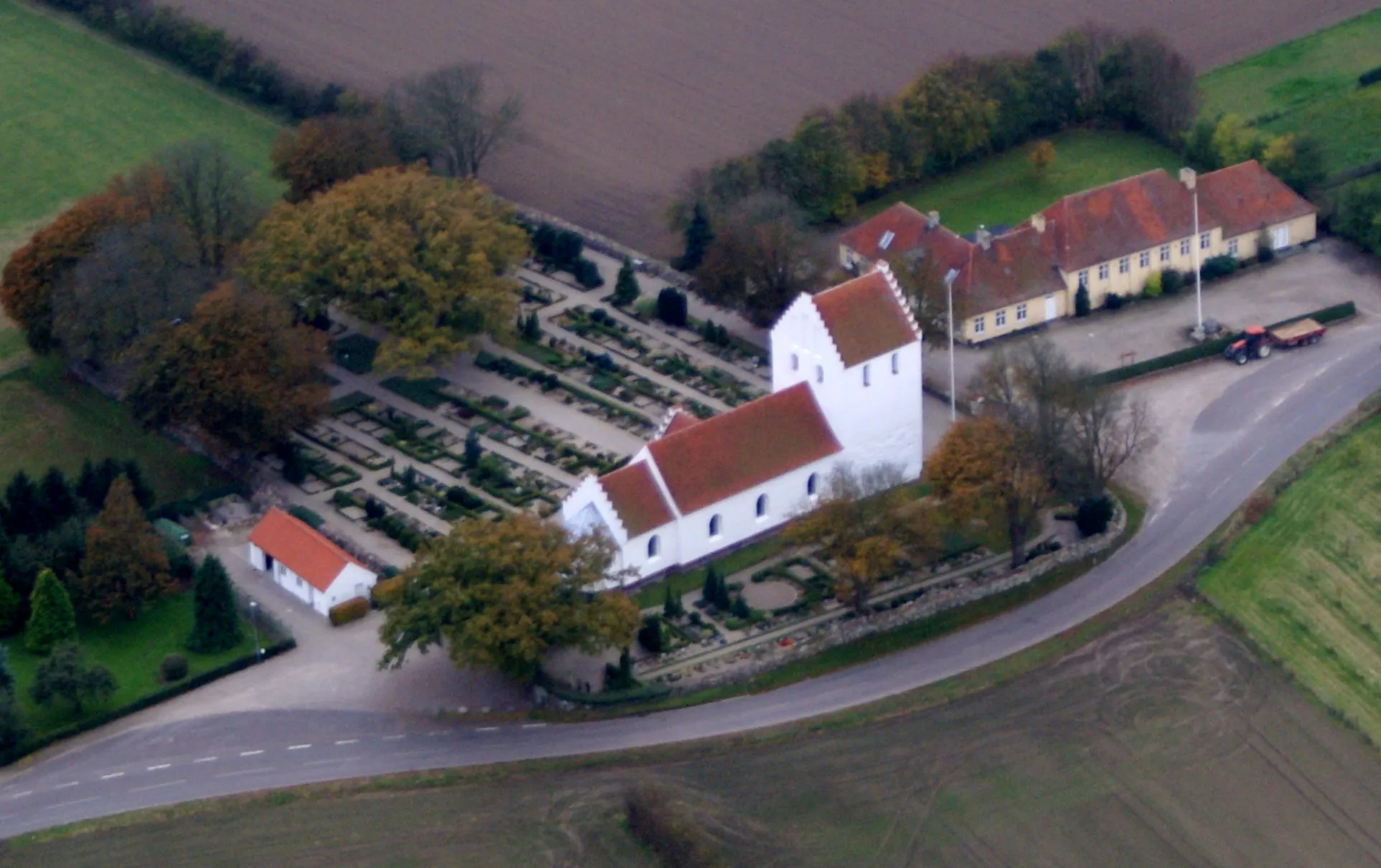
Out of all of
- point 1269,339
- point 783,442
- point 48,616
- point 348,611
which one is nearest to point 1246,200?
point 1269,339

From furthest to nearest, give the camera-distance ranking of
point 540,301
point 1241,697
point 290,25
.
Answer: point 290,25 → point 540,301 → point 1241,697

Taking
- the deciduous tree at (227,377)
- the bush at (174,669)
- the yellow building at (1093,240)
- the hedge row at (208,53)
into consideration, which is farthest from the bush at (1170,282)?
the bush at (174,669)

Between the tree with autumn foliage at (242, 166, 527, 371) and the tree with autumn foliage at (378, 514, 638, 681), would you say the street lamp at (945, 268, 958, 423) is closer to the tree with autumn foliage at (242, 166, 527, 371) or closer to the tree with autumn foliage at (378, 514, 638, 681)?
the tree with autumn foliage at (242, 166, 527, 371)

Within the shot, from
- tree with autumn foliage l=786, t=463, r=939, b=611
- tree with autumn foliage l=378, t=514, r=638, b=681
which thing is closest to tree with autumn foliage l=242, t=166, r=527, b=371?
tree with autumn foliage l=378, t=514, r=638, b=681

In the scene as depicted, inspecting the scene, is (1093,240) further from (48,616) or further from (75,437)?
(48,616)

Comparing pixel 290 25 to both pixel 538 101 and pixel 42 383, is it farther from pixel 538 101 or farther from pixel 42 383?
pixel 42 383

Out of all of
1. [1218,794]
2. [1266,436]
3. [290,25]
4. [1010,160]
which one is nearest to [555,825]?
[1218,794]
